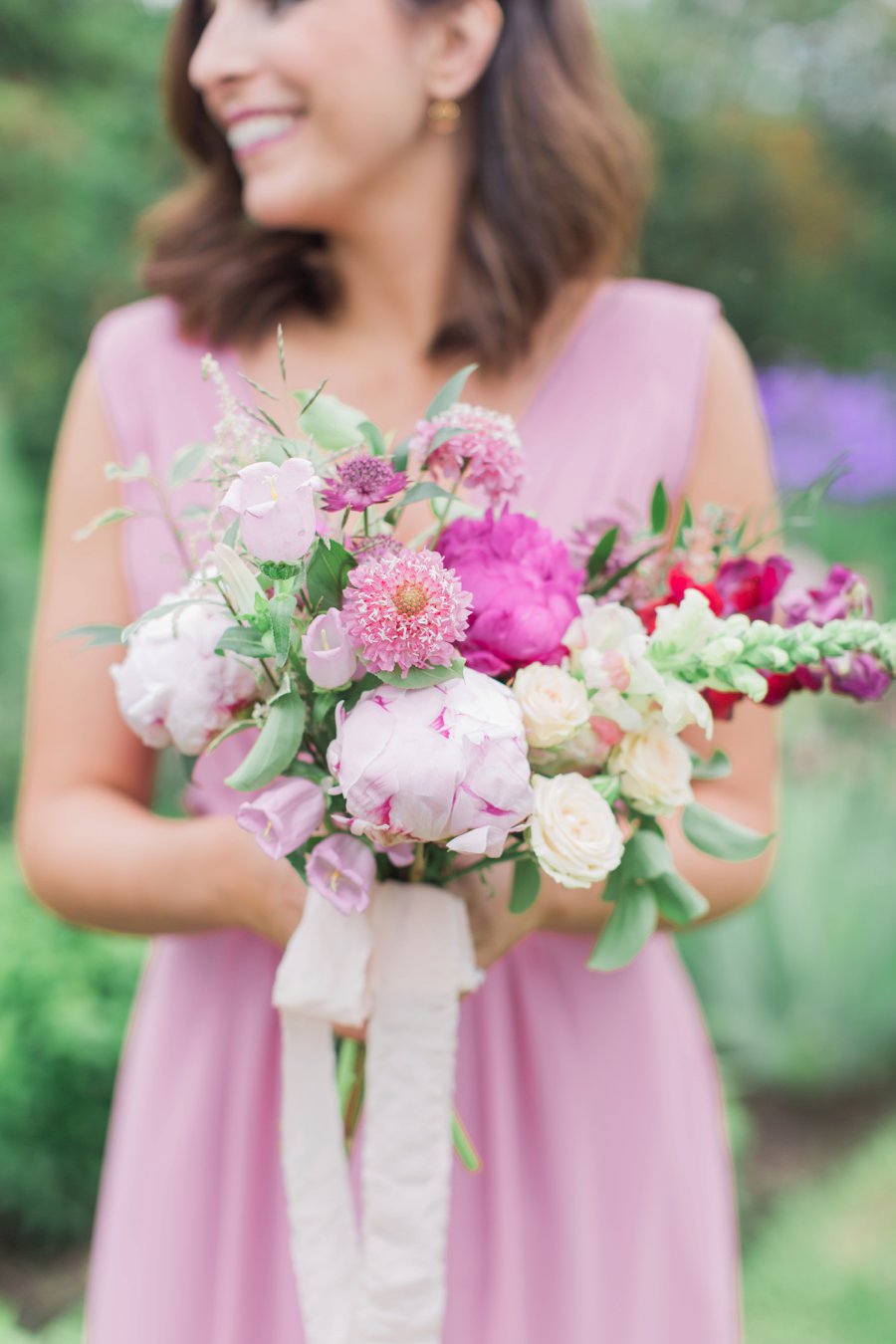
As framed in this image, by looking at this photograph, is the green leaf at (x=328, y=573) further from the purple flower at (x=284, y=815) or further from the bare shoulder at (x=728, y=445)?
the bare shoulder at (x=728, y=445)

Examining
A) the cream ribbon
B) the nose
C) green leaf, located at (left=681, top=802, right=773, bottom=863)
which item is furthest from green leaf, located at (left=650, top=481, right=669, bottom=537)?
the nose

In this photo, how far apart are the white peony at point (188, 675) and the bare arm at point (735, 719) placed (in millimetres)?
541

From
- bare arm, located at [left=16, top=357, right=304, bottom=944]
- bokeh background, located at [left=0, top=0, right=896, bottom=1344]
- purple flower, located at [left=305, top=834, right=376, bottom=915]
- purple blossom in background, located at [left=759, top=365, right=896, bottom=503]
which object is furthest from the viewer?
purple blossom in background, located at [left=759, top=365, right=896, bottom=503]

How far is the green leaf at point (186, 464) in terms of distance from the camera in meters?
0.93

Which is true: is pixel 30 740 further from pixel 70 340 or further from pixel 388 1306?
pixel 70 340

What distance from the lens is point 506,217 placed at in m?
1.59

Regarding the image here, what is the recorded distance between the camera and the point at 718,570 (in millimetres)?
987

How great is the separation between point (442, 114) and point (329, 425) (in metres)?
0.78

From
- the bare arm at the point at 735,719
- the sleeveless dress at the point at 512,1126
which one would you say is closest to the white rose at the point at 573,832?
the bare arm at the point at 735,719

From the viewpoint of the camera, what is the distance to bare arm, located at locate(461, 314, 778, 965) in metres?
1.38

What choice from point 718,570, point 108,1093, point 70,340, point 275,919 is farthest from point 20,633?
point 718,570

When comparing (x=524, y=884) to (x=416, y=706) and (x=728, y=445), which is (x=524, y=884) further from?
(x=728, y=445)

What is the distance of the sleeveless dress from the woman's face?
26 cm

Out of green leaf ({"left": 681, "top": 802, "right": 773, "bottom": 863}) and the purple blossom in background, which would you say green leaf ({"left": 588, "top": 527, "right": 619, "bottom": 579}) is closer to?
green leaf ({"left": 681, "top": 802, "right": 773, "bottom": 863})
